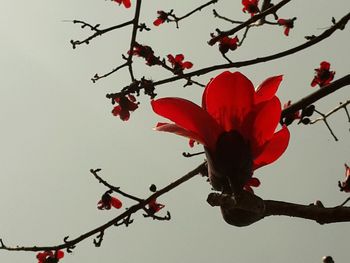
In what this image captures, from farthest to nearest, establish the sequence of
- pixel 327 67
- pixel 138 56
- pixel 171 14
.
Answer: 1. pixel 327 67
2. pixel 138 56
3. pixel 171 14

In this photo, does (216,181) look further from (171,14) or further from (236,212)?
(171,14)

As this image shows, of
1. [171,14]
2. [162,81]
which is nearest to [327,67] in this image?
[171,14]

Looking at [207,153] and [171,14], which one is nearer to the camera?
[207,153]

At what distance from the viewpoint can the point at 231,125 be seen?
0.62 meters

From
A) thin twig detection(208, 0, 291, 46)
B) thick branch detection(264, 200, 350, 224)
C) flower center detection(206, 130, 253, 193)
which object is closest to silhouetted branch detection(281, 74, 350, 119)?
thin twig detection(208, 0, 291, 46)

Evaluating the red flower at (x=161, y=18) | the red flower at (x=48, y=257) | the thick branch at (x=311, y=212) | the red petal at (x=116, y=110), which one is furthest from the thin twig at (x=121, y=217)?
the red flower at (x=161, y=18)

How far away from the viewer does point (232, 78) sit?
1.96 feet

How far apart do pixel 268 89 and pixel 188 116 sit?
5.5 inches

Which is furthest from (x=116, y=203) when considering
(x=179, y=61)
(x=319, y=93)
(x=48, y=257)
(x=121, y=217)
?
(x=319, y=93)

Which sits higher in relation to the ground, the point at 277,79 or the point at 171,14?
the point at 171,14

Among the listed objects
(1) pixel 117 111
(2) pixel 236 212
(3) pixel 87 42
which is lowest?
(2) pixel 236 212

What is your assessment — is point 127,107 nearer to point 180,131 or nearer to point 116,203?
point 116,203

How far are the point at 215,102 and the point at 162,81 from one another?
0.88m

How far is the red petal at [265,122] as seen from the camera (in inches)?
23.4
